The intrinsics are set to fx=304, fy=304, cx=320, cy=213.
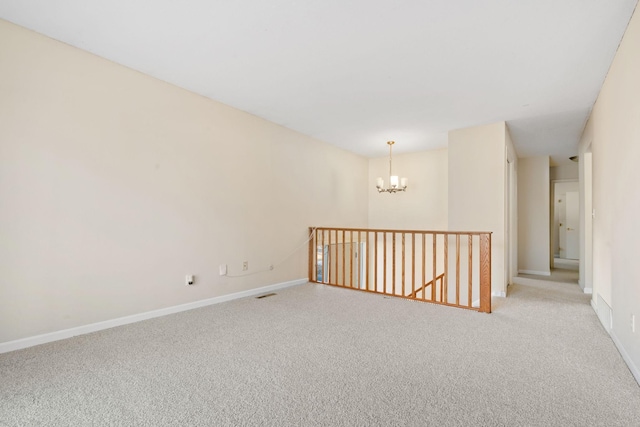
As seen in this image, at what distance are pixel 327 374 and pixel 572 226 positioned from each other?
9.02m

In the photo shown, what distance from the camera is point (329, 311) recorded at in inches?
125

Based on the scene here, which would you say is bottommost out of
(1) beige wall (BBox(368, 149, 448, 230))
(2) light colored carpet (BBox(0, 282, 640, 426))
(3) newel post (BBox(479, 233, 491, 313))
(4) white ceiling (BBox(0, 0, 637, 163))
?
(2) light colored carpet (BBox(0, 282, 640, 426))

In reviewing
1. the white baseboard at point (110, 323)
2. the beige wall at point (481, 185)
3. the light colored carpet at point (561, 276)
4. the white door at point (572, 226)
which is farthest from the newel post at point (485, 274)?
the white door at point (572, 226)

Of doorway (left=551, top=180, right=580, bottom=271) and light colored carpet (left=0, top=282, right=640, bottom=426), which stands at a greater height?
doorway (left=551, top=180, right=580, bottom=271)

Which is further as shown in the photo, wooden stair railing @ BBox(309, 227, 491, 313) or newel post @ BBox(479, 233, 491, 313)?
wooden stair railing @ BBox(309, 227, 491, 313)

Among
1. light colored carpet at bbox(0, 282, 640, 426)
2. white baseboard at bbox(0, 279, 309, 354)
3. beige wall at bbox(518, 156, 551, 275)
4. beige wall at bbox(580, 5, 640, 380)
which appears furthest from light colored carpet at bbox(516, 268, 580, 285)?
white baseboard at bbox(0, 279, 309, 354)

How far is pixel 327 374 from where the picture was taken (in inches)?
72.7

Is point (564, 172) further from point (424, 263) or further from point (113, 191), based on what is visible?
point (113, 191)

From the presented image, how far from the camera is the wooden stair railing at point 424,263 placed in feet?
10.6

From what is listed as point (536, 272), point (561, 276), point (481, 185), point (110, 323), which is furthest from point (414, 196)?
point (110, 323)

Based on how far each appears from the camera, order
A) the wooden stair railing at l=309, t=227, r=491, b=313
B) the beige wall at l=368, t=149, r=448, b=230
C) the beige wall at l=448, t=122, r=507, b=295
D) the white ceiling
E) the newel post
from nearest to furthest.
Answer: the white ceiling < the newel post < the wooden stair railing at l=309, t=227, r=491, b=313 < the beige wall at l=448, t=122, r=507, b=295 < the beige wall at l=368, t=149, r=448, b=230

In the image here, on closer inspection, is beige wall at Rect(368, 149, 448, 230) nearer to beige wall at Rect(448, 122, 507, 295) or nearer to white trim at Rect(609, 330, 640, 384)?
beige wall at Rect(448, 122, 507, 295)

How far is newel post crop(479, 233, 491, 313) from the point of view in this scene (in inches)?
123

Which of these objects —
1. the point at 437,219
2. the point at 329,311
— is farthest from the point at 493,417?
the point at 437,219
